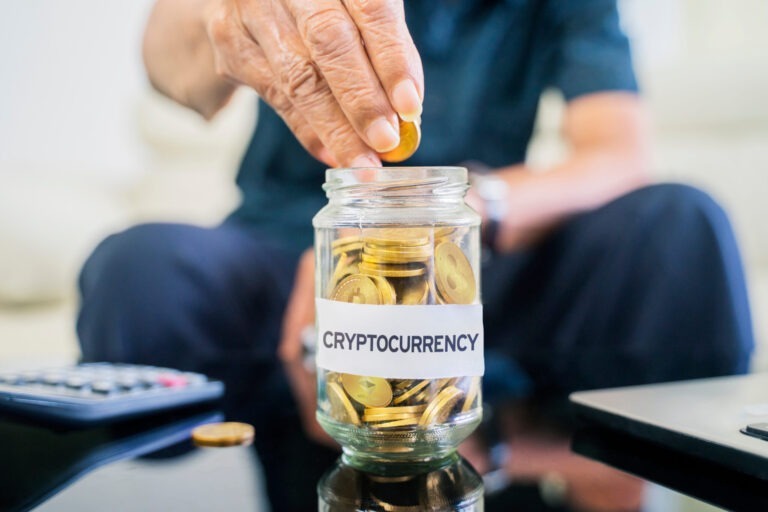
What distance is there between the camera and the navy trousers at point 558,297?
2.39 feet

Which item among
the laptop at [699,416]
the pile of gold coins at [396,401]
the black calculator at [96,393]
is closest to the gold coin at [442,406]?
the pile of gold coins at [396,401]

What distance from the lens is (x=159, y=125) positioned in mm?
1887

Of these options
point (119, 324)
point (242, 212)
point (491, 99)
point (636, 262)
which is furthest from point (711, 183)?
point (119, 324)

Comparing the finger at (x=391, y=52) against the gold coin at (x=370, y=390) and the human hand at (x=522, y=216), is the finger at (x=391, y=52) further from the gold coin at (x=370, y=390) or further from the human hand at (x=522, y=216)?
the human hand at (x=522, y=216)

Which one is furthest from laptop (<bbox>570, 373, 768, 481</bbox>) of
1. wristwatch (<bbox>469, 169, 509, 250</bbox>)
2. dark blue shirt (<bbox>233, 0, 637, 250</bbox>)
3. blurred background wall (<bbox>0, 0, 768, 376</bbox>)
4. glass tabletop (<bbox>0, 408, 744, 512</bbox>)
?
blurred background wall (<bbox>0, 0, 768, 376</bbox>)

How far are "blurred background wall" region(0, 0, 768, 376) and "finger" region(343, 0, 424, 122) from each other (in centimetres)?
121

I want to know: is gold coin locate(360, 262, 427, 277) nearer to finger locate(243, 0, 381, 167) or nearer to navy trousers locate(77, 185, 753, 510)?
finger locate(243, 0, 381, 167)

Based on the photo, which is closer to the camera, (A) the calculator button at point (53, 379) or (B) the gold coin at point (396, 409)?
(B) the gold coin at point (396, 409)

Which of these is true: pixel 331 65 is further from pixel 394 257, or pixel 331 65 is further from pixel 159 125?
pixel 159 125

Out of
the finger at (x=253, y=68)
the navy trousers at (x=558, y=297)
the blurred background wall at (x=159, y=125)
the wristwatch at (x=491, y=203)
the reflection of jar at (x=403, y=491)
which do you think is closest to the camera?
the reflection of jar at (x=403, y=491)

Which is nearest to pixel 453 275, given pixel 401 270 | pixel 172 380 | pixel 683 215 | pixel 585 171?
pixel 401 270

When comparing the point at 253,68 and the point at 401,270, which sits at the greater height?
the point at 253,68

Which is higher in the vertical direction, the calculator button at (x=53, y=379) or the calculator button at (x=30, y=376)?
the calculator button at (x=53, y=379)

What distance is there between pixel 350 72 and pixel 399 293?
12 centimetres
